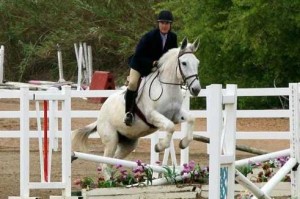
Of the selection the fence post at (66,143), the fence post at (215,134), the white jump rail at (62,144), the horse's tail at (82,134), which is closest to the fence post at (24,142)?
the white jump rail at (62,144)

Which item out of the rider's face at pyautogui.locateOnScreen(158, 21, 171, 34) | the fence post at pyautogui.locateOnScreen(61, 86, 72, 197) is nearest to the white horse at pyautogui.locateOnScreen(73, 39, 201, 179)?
the rider's face at pyautogui.locateOnScreen(158, 21, 171, 34)

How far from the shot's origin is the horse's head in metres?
11.8

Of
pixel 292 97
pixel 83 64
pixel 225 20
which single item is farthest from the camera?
pixel 83 64

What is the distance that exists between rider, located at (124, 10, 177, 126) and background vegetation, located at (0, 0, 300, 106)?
1099 cm

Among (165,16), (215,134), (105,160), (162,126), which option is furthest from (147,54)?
(215,134)

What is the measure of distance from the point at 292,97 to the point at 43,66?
3116cm

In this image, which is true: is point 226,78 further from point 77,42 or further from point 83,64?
point 77,42

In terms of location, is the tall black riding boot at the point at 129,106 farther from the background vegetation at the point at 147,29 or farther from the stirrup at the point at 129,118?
the background vegetation at the point at 147,29

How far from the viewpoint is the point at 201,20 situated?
2567cm

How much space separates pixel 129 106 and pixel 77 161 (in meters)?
4.55

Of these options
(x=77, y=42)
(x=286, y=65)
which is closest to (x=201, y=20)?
(x=286, y=65)

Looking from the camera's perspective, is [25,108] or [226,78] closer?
[25,108]

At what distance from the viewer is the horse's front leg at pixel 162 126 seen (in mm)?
11930

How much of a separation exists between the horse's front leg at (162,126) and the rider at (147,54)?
1.36 feet
